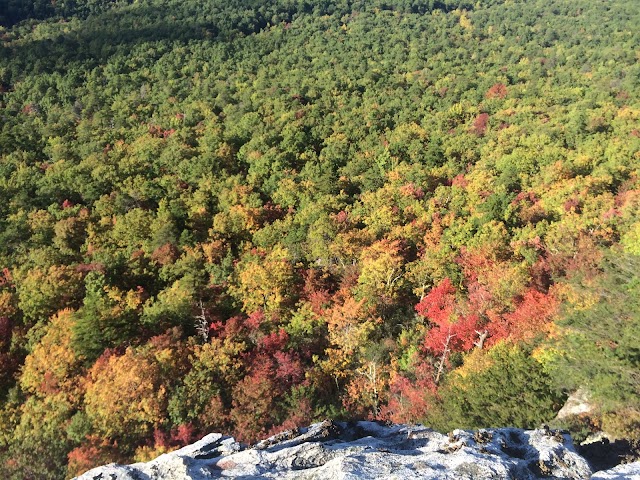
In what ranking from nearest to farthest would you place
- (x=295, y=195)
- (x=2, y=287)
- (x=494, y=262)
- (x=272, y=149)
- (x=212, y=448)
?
(x=212, y=448) → (x=494, y=262) → (x=2, y=287) → (x=295, y=195) → (x=272, y=149)

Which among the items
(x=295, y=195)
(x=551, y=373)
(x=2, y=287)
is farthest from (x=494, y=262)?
(x=2, y=287)

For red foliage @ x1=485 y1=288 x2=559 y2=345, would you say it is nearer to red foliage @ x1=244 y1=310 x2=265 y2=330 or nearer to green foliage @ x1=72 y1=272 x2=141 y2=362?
red foliage @ x1=244 y1=310 x2=265 y2=330

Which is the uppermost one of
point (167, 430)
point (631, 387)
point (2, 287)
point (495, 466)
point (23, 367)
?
point (495, 466)

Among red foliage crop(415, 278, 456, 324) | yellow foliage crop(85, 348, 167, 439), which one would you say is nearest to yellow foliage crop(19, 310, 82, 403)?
yellow foliage crop(85, 348, 167, 439)

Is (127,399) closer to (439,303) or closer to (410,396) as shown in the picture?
(410,396)

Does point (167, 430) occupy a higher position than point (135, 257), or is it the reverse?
point (135, 257)

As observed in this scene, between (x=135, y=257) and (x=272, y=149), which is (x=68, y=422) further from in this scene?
(x=272, y=149)

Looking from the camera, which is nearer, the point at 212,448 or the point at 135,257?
the point at 212,448
